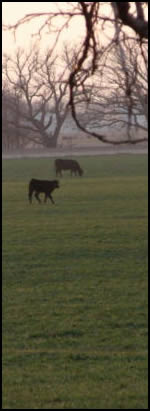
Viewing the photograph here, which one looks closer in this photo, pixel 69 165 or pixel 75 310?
pixel 75 310

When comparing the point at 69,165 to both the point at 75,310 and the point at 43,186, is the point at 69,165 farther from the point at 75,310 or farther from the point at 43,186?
the point at 75,310

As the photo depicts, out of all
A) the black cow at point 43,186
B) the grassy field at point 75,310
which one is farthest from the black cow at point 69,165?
the grassy field at point 75,310

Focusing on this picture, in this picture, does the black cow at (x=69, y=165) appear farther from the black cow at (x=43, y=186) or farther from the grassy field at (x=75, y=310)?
the grassy field at (x=75, y=310)

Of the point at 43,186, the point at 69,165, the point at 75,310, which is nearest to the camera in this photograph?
the point at 75,310

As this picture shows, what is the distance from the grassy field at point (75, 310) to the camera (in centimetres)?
800

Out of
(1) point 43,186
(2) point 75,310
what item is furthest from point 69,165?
(2) point 75,310

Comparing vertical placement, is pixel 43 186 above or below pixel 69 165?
below

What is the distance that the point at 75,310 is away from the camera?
12188 mm

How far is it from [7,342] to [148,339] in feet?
4.75

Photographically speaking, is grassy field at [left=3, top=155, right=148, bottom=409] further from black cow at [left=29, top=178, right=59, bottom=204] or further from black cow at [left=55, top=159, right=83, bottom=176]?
black cow at [left=55, top=159, right=83, bottom=176]

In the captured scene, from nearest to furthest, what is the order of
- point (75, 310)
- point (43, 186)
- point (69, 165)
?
point (75, 310), point (43, 186), point (69, 165)

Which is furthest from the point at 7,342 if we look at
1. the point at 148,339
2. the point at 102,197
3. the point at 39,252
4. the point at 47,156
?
the point at 47,156

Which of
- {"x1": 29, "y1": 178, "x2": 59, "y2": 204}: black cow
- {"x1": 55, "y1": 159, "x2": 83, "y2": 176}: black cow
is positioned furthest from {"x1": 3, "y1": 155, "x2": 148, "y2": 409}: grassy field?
{"x1": 55, "y1": 159, "x2": 83, "y2": 176}: black cow

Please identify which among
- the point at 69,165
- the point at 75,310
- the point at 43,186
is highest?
the point at 69,165
